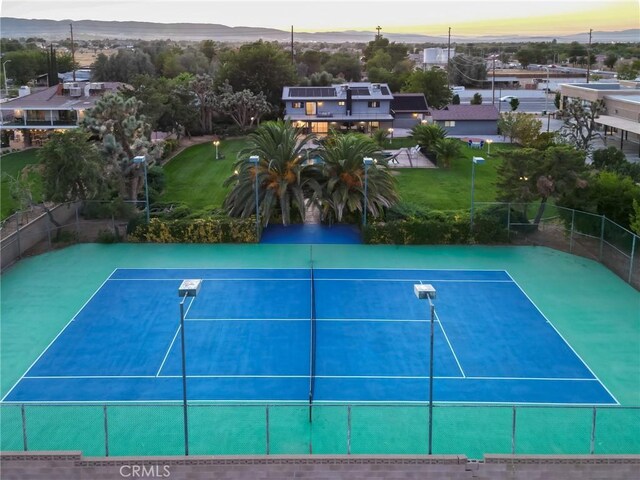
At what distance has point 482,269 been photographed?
28.6 meters

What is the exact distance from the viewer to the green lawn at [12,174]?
121ft

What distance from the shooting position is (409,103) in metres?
66.5

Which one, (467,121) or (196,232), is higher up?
(467,121)

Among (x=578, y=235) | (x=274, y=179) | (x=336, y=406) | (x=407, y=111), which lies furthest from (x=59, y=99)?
(x=336, y=406)

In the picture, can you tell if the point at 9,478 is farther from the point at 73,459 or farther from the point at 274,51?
the point at 274,51

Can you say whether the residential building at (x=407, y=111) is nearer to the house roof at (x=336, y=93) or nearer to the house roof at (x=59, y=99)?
the house roof at (x=336, y=93)

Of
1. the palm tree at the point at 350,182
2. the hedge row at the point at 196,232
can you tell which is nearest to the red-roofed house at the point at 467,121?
the palm tree at the point at 350,182

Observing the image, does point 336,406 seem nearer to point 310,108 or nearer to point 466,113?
point 310,108

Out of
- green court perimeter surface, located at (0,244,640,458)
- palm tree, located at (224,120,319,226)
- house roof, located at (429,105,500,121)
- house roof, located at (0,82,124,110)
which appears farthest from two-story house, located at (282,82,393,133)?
green court perimeter surface, located at (0,244,640,458)

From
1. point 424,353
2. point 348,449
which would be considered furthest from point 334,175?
point 348,449

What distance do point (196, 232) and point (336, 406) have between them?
16.0 m

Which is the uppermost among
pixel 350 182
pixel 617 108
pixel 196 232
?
pixel 617 108

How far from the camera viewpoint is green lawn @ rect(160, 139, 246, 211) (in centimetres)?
3947

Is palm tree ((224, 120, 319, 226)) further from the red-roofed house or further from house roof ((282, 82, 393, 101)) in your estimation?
the red-roofed house
